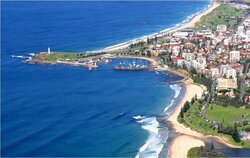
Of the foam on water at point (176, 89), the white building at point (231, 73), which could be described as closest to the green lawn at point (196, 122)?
the foam on water at point (176, 89)

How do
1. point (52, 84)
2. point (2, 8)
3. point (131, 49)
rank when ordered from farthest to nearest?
point (2, 8), point (131, 49), point (52, 84)

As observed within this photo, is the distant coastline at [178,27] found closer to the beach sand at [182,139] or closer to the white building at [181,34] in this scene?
the white building at [181,34]

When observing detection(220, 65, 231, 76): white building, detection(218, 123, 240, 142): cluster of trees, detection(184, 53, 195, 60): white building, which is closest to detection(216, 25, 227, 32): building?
detection(184, 53, 195, 60): white building

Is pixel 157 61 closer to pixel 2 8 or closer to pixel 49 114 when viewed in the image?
pixel 49 114

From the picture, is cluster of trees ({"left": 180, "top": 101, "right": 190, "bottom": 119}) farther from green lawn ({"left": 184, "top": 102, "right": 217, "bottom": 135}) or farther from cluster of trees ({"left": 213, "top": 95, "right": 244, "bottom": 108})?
cluster of trees ({"left": 213, "top": 95, "right": 244, "bottom": 108})

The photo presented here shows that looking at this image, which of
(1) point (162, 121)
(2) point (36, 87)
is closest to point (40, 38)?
(2) point (36, 87)

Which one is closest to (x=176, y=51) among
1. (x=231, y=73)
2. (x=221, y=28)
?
(x=231, y=73)
